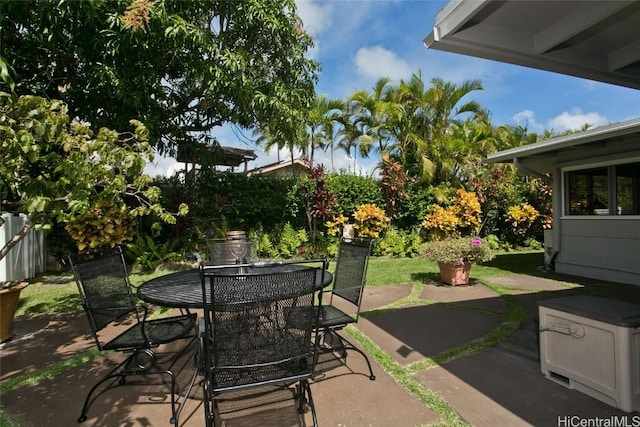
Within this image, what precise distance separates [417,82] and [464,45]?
1093 centimetres

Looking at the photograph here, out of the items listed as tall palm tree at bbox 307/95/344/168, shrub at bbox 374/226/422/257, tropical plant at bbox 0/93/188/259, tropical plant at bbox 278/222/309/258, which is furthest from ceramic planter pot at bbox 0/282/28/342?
tall palm tree at bbox 307/95/344/168

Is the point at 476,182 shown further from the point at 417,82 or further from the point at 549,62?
the point at 549,62

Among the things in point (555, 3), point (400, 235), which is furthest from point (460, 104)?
point (555, 3)

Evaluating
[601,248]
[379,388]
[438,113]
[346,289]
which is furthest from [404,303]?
[438,113]

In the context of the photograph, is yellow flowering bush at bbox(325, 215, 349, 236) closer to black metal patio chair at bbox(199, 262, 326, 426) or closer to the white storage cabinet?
the white storage cabinet

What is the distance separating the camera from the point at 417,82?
41.3ft

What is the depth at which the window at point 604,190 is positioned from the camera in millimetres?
6016

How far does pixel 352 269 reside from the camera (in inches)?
121

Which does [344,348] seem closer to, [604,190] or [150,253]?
[150,253]

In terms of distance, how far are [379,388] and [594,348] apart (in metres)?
1.52

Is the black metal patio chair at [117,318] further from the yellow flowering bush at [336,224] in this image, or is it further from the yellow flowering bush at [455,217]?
the yellow flowering bush at [455,217]

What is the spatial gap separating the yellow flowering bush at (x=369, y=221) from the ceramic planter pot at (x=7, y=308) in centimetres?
703

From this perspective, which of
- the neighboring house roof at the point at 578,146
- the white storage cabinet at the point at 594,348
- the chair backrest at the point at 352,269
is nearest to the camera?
the white storage cabinet at the point at 594,348

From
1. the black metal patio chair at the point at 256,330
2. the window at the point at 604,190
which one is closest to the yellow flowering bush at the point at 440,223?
the window at the point at 604,190
